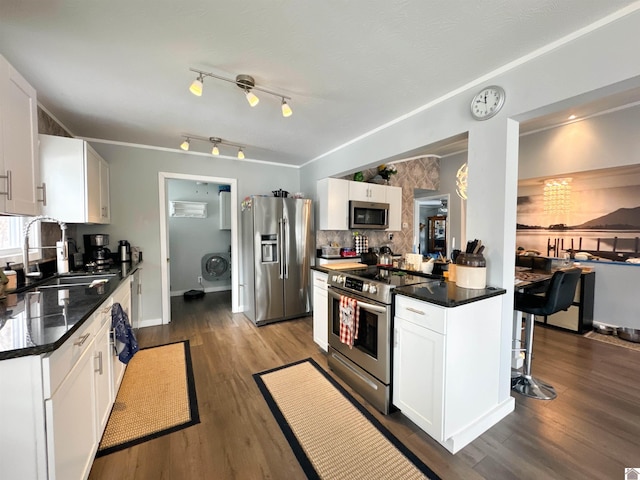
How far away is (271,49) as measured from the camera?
1.63 metres

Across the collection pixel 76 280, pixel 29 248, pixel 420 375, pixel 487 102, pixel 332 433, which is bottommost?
pixel 332 433

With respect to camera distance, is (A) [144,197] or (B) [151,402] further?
(A) [144,197]

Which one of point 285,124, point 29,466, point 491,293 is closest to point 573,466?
point 491,293

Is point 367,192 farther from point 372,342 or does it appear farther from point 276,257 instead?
point 372,342

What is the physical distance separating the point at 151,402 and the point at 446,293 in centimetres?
234

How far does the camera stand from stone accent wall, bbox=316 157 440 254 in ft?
15.2

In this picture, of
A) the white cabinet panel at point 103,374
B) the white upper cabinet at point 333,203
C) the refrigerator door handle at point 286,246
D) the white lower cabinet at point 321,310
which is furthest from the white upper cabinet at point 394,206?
the white cabinet panel at point 103,374

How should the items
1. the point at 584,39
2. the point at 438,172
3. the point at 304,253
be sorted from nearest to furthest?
the point at 584,39
the point at 304,253
the point at 438,172

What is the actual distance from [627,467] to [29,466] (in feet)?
9.41

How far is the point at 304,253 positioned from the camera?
3.92m

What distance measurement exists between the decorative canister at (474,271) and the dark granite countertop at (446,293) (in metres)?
0.04

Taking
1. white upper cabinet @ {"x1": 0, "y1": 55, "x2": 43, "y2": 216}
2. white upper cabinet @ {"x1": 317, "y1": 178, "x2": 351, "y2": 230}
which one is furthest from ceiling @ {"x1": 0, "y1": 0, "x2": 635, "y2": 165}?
white upper cabinet @ {"x1": 317, "y1": 178, "x2": 351, "y2": 230}

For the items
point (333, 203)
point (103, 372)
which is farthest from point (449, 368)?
point (333, 203)

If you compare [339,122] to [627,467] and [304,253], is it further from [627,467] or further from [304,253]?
[627,467]
